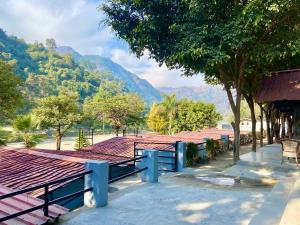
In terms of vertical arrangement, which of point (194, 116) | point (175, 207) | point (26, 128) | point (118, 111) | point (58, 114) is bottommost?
point (175, 207)

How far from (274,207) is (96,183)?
4.11m

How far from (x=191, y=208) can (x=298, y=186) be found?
134 inches

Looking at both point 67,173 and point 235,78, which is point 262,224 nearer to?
point 67,173

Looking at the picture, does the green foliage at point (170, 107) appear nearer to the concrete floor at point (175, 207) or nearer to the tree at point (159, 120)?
the tree at point (159, 120)

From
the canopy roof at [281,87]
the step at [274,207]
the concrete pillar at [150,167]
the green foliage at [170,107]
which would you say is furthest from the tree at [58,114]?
the step at [274,207]

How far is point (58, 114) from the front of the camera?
31922 millimetres

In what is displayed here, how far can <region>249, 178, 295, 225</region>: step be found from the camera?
636cm

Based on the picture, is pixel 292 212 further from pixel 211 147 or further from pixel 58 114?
pixel 58 114

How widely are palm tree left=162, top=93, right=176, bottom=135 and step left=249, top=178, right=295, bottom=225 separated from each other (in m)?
38.4

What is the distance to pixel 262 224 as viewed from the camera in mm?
6145

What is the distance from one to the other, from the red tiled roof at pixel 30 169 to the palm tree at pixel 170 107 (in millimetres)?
36543

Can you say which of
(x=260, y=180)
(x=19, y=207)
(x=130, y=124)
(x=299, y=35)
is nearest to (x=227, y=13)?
(x=299, y=35)

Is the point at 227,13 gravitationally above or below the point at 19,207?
above

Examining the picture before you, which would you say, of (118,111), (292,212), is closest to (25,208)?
(292,212)
